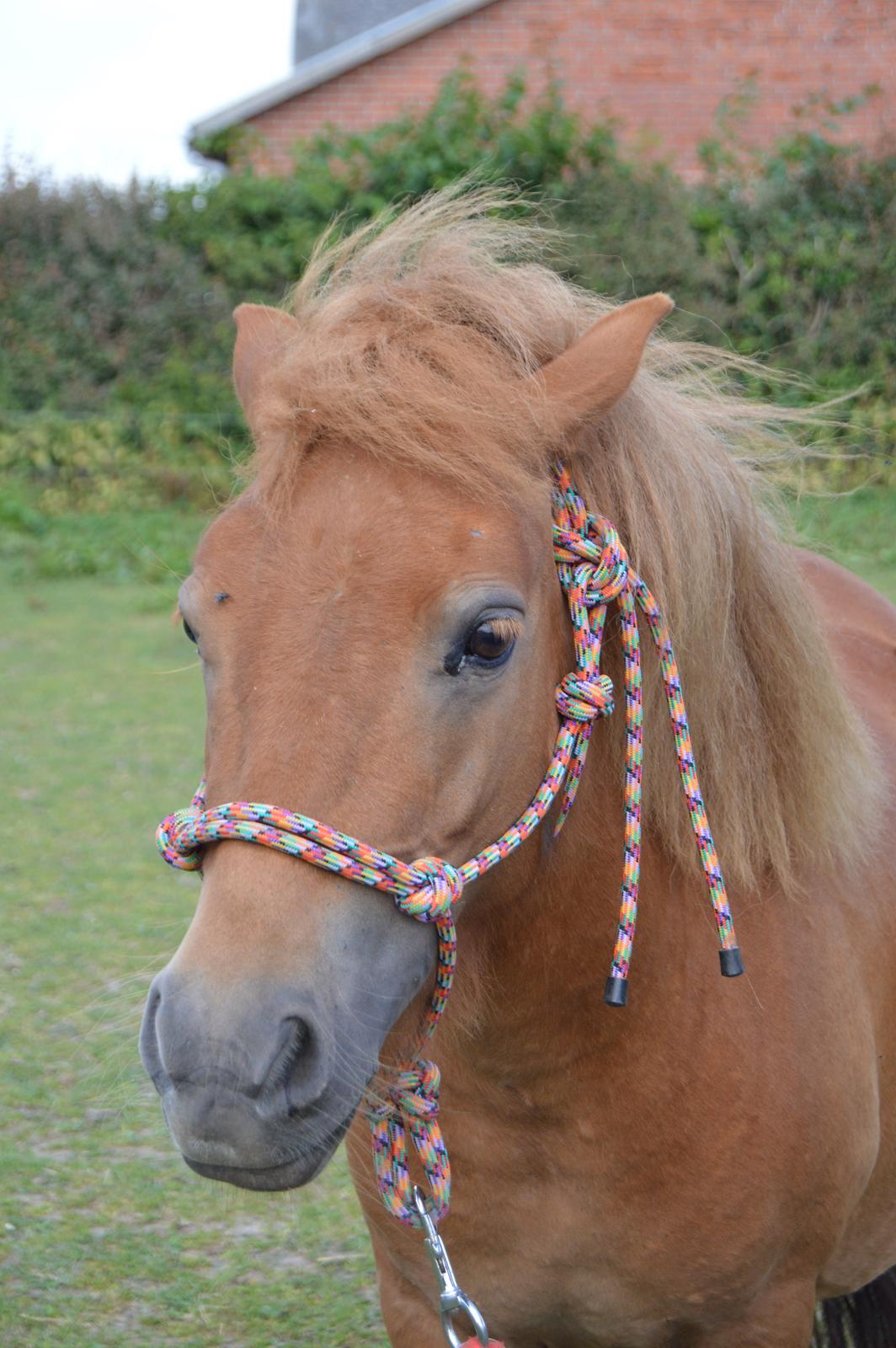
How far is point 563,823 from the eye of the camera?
5.98 ft

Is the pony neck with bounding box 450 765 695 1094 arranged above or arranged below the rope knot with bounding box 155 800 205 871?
below

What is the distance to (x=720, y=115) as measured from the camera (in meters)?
13.6

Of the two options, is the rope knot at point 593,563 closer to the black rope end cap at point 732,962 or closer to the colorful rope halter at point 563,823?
the colorful rope halter at point 563,823

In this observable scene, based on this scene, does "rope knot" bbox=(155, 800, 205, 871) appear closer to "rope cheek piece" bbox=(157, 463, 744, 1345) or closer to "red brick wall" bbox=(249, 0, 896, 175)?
"rope cheek piece" bbox=(157, 463, 744, 1345)

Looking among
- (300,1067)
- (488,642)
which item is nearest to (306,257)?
(488,642)

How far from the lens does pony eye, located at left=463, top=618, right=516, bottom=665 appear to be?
1.60m

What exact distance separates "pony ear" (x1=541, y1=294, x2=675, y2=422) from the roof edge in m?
13.9

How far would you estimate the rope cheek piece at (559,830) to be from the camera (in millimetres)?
1564

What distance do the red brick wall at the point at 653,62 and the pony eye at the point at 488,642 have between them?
13.2 m

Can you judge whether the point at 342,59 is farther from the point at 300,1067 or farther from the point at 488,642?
the point at 300,1067

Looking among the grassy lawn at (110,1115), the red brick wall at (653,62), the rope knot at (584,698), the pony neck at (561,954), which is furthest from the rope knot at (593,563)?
the red brick wall at (653,62)

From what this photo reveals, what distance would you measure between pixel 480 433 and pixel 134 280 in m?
12.1

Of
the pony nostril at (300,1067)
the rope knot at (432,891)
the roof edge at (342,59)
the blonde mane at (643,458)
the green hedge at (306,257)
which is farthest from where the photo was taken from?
the roof edge at (342,59)

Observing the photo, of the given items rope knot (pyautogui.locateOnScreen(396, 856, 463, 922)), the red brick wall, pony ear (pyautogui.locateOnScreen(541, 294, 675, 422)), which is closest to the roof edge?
the red brick wall
